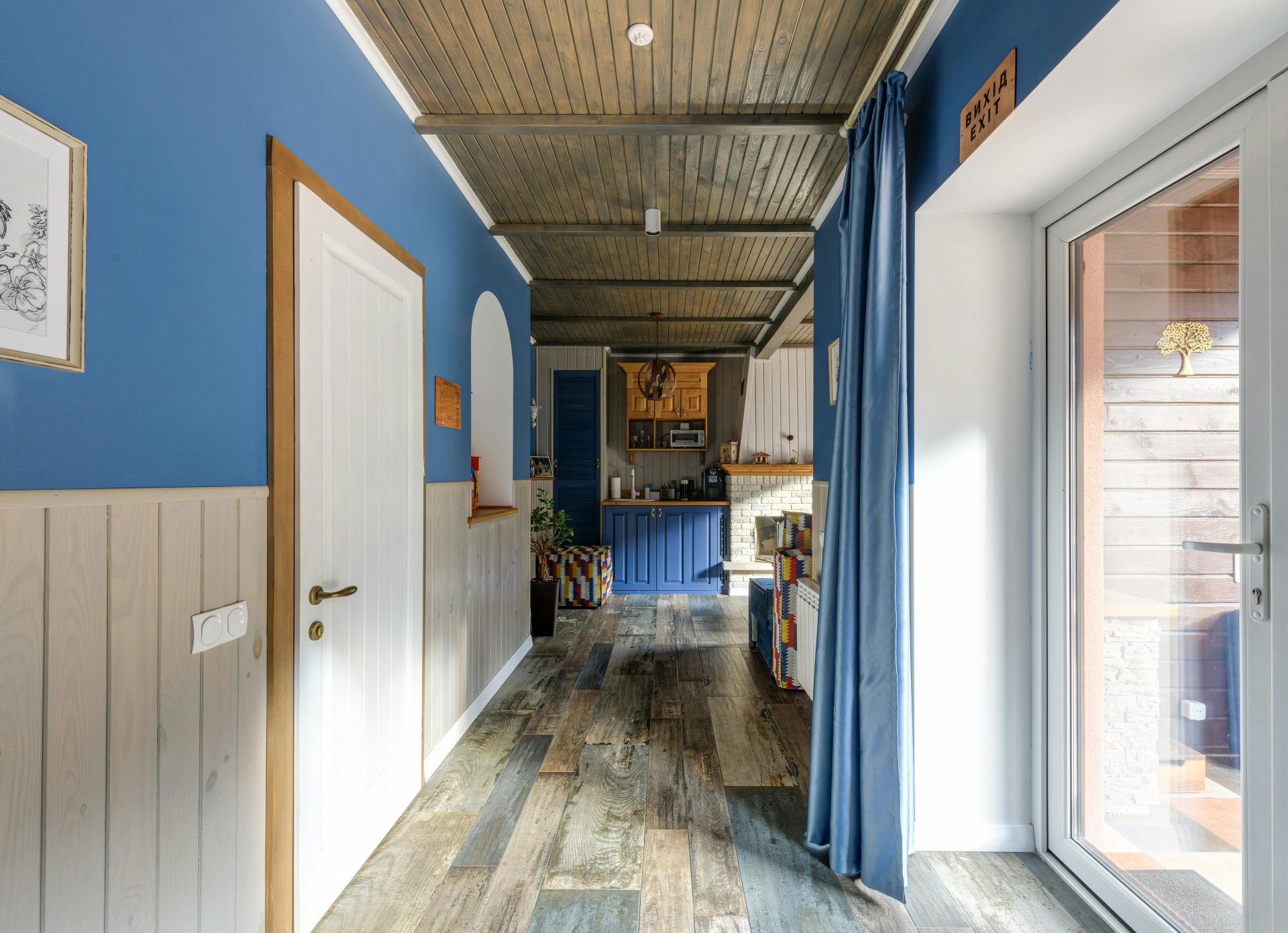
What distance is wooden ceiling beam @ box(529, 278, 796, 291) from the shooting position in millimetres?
4824

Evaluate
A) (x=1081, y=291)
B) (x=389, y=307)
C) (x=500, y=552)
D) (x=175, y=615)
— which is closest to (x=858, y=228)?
(x=1081, y=291)

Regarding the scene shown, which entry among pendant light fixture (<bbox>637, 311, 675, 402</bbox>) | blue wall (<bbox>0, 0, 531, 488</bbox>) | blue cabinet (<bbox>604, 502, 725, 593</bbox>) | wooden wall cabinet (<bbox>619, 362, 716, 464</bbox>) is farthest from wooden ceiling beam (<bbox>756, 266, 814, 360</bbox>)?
blue wall (<bbox>0, 0, 531, 488</bbox>)

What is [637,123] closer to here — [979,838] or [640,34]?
[640,34]

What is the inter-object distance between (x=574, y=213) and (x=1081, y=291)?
8.26 feet

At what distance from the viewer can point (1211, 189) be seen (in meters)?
1.52

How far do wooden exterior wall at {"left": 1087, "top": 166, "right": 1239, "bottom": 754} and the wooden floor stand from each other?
2.85 ft

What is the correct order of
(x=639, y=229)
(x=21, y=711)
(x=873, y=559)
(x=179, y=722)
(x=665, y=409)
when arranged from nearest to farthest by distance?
1. (x=21, y=711)
2. (x=179, y=722)
3. (x=873, y=559)
4. (x=639, y=229)
5. (x=665, y=409)

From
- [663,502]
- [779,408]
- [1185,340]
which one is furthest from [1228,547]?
[779,408]

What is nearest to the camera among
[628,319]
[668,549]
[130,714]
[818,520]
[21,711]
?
[21,711]

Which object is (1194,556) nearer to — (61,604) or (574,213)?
(61,604)

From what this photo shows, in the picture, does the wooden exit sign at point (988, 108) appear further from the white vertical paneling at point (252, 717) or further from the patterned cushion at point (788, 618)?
the patterned cushion at point (788, 618)

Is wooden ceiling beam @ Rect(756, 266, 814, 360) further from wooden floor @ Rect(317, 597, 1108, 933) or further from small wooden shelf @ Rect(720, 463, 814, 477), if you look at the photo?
wooden floor @ Rect(317, 597, 1108, 933)

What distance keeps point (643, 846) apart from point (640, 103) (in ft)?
8.84

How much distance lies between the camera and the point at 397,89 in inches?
93.0
